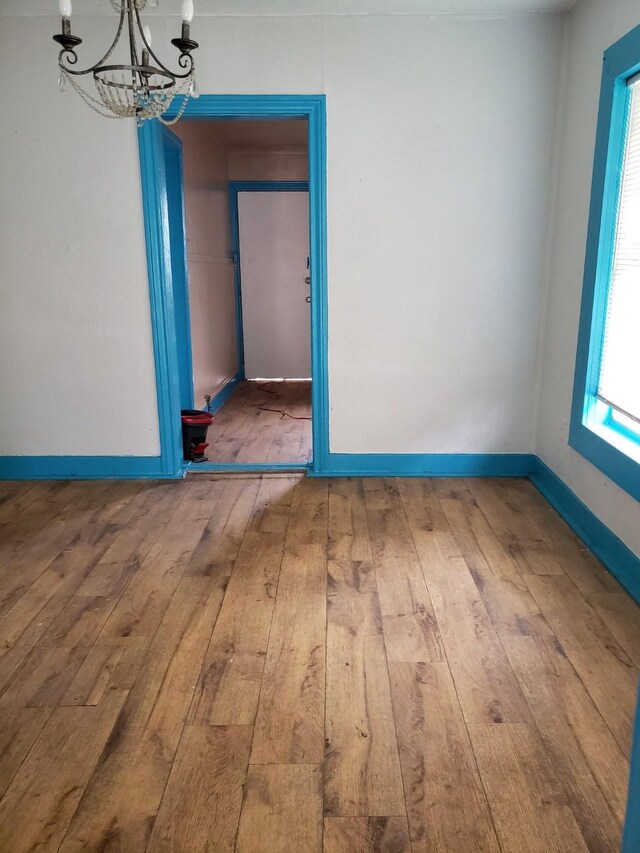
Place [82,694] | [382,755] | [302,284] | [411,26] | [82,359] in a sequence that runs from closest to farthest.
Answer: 1. [382,755]
2. [82,694]
3. [411,26]
4. [82,359]
5. [302,284]

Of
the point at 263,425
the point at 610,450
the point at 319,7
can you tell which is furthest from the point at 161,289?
the point at 610,450

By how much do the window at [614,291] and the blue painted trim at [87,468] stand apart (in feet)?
7.94

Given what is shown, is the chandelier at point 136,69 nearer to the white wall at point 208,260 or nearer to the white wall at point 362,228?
the white wall at point 362,228

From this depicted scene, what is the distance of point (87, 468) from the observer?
405cm

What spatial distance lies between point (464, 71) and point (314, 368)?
1825 millimetres

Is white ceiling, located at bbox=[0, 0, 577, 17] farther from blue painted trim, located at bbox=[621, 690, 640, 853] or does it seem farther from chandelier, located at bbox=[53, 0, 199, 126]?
blue painted trim, located at bbox=[621, 690, 640, 853]

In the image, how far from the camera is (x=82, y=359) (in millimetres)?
3910

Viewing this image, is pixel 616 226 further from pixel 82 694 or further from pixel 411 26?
pixel 82 694

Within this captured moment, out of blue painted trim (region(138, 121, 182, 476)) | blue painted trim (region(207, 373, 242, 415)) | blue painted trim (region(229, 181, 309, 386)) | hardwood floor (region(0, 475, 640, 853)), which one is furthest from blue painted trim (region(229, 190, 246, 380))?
hardwood floor (region(0, 475, 640, 853))

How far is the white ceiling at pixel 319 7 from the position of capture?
335cm

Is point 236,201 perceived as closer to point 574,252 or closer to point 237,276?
point 237,276

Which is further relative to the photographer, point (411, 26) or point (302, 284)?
point (302, 284)

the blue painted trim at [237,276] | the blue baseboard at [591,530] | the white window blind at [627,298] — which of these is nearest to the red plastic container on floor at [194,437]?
the blue baseboard at [591,530]

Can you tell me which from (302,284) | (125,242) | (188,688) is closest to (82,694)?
(188,688)
